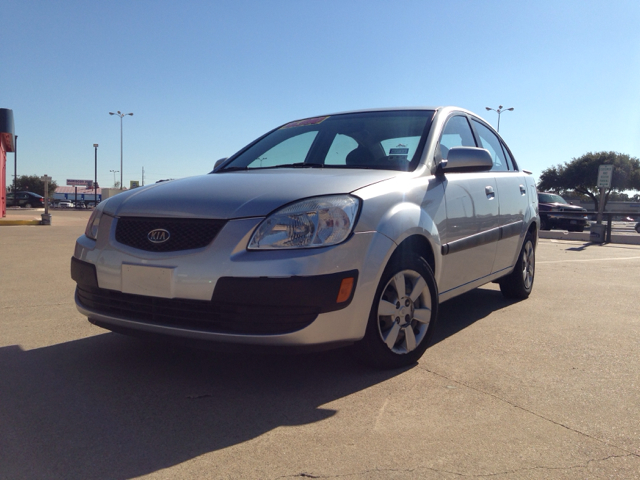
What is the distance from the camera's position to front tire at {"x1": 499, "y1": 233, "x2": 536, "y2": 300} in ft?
17.4

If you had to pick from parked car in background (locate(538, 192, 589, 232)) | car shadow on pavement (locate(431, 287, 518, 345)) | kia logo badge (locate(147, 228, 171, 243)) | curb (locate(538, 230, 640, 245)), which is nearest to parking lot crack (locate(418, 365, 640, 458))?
car shadow on pavement (locate(431, 287, 518, 345))

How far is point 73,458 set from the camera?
6.82 feet

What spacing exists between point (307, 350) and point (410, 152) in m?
1.61

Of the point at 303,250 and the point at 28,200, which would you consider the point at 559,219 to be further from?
the point at 28,200

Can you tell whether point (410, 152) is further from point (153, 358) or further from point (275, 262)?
point (153, 358)

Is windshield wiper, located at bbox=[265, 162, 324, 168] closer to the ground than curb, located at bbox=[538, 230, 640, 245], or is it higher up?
higher up

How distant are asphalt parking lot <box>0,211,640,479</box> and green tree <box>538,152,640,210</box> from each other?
50.6 metres

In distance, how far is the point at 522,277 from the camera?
17.6 ft

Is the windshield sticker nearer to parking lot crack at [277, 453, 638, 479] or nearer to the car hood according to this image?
the car hood

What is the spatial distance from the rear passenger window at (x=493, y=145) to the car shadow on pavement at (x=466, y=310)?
1.22 meters

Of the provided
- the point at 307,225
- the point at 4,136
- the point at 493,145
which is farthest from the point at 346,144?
the point at 4,136

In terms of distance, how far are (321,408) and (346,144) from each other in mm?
2057

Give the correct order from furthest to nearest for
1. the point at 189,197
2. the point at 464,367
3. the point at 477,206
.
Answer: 1. the point at 477,206
2. the point at 464,367
3. the point at 189,197

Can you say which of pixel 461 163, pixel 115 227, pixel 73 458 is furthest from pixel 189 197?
pixel 461 163
